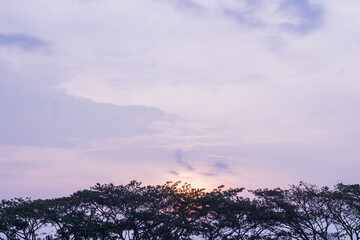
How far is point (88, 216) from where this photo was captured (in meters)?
40.1

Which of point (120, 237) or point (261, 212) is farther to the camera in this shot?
point (261, 212)

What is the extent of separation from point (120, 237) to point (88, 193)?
5873 mm

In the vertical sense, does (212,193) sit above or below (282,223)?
above

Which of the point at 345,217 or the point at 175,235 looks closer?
the point at 175,235

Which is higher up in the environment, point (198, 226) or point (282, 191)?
point (282, 191)

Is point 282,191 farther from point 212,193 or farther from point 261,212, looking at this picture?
point 212,193

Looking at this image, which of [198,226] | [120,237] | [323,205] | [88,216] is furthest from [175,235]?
[323,205]

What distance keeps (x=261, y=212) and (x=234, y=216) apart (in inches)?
109

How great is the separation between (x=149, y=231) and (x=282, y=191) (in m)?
15.1

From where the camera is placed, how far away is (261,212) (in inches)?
1623

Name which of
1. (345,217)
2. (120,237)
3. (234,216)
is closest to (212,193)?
(234,216)

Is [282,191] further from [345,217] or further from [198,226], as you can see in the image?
[198,226]

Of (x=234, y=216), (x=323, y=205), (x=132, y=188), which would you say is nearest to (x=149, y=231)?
(x=132, y=188)

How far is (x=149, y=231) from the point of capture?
3822cm
